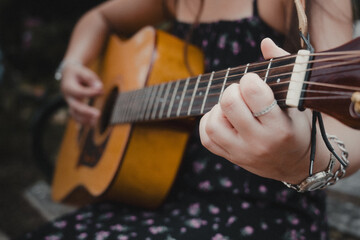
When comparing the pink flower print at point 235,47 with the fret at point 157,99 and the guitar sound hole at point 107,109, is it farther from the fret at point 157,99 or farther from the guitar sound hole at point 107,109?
the guitar sound hole at point 107,109

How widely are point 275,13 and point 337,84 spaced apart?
40 centimetres

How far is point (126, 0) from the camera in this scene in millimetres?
1264

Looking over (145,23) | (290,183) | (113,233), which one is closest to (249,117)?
(290,183)

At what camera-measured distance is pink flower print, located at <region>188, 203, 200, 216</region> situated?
0.80m

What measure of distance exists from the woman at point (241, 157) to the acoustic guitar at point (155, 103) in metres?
0.04

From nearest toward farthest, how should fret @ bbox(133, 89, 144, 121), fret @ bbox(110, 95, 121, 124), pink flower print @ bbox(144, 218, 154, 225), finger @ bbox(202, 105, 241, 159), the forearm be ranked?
finger @ bbox(202, 105, 241, 159)
pink flower print @ bbox(144, 218, 154, 225)
fret @ bbox(133, 89, 144, 121)
fret @ bbox(110, 95, 121, 124)
the forearm

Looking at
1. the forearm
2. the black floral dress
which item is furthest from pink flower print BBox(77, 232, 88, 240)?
the forearm

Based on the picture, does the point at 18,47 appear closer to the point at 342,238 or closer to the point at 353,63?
the point at 342,238

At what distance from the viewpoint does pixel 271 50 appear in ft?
1.66

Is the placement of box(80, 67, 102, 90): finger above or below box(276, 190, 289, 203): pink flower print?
above

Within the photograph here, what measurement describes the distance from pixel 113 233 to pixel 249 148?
42cm

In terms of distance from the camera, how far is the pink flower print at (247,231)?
708 millimetres

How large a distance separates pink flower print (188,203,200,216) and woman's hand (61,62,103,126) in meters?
0.50

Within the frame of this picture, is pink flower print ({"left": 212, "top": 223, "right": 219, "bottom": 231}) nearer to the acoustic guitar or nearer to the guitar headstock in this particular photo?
the acoustic guitar
